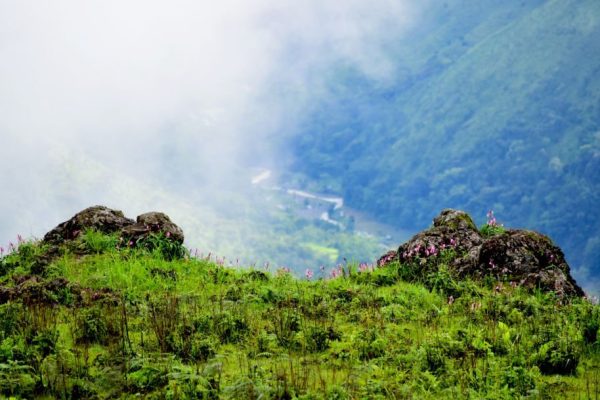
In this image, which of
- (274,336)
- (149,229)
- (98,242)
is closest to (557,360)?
(274,336)

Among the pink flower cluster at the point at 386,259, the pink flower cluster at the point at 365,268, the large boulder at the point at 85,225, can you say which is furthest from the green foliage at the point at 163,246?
the pink flower cluster at the point at 386,259

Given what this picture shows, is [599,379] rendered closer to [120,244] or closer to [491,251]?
[491,251]

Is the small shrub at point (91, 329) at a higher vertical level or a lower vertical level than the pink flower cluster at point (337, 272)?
lower

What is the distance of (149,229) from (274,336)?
7738mm

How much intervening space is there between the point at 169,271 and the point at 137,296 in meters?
1.99

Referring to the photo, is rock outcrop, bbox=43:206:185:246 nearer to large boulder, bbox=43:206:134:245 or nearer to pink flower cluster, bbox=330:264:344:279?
large boulder, bbox=43:206:134:245

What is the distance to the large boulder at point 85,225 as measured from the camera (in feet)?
55.7

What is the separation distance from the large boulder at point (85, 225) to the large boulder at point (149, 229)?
0.49 meters

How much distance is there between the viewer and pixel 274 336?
1017 centimetres

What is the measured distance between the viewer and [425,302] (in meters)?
13.3

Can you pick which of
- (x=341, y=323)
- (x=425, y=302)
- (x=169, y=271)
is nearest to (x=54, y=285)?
(x=169, y=271)

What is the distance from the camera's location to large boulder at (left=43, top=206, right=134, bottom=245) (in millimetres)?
16984

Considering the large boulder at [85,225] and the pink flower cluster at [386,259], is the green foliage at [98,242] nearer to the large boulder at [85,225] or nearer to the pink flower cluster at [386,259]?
the large boulder at [85,225]

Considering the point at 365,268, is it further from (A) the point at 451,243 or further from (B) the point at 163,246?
(B) the point at 163,246
